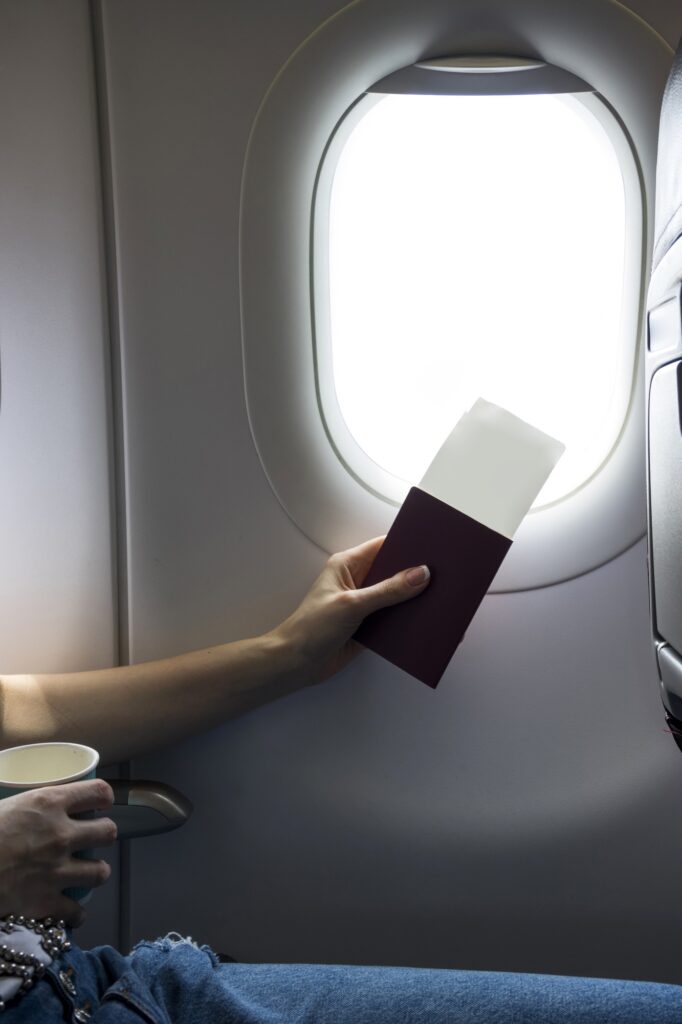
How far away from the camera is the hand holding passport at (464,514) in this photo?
1.19m

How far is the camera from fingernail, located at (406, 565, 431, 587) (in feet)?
3.89

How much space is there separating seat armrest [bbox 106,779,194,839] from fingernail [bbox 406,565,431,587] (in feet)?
1.48

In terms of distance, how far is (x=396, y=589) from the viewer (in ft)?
3.89

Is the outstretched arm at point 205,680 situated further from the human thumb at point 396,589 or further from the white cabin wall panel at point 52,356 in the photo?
the white cabin wall panel at point 52,356

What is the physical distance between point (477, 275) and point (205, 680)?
2.15 ft

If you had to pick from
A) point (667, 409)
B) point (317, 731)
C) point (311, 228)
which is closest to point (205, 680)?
point (317, 731)

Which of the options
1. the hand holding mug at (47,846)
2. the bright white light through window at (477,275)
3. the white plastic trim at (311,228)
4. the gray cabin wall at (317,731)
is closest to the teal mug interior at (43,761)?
the hand holding mug at (47,846)

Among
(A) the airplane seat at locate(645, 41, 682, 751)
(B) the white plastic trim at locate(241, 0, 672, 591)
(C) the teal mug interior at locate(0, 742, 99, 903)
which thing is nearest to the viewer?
(A) the airplane seat at locate(645, 41, 682, 751)

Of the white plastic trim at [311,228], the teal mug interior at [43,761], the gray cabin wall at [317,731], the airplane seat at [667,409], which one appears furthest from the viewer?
the gray cabin wall at [317,731]

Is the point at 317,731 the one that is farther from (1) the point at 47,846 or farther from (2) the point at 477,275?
(2) the point at 477,275

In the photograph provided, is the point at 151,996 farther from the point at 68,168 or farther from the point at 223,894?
the point at 68,168

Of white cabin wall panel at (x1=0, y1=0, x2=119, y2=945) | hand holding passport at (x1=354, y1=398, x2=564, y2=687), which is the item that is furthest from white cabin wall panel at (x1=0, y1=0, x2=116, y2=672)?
hand holding passport at (x1=354, y1=398, x2=564, y2=687)

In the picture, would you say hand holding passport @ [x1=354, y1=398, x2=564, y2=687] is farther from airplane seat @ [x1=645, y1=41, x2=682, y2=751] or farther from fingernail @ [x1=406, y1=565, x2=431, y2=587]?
airplane seat @ [x1=645, y1=41, x2=682, y2=751]

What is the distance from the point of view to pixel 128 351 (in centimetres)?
128
